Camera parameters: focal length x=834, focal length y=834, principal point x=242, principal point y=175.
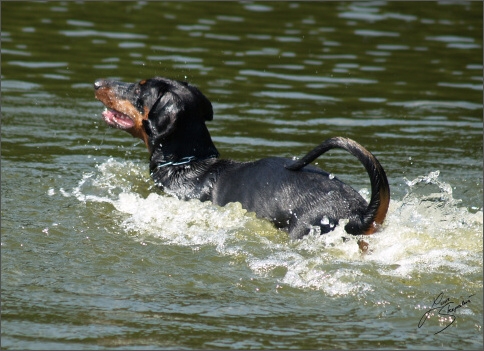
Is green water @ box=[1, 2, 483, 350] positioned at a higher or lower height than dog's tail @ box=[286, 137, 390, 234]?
lower

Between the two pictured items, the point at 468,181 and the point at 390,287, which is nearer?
the point at 390,287

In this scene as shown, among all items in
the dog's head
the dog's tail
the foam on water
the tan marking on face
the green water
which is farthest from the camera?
the tan marking on face

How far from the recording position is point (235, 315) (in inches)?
192

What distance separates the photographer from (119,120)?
7.40 m

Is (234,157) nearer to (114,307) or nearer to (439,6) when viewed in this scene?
(114,307)

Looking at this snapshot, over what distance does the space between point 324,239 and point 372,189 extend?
1.60ft

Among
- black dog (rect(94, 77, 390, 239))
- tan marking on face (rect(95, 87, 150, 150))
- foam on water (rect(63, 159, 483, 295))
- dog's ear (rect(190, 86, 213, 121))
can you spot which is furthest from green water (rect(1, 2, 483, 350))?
dog's ear (rect(190, 86, 213, 121))

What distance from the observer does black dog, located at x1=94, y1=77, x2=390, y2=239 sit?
577 cm

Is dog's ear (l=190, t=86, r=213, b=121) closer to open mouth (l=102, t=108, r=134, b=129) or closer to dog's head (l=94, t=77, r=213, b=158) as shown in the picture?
dog's head (l=94, t=77, r=213, b=158)

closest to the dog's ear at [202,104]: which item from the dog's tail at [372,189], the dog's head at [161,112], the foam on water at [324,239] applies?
the dog's head at [161,112]

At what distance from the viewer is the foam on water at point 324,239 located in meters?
5.48

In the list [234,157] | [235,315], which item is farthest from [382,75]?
[235,315]

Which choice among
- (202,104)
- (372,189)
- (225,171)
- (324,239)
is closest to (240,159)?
(202,104)

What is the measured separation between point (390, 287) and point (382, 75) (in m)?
7.39
